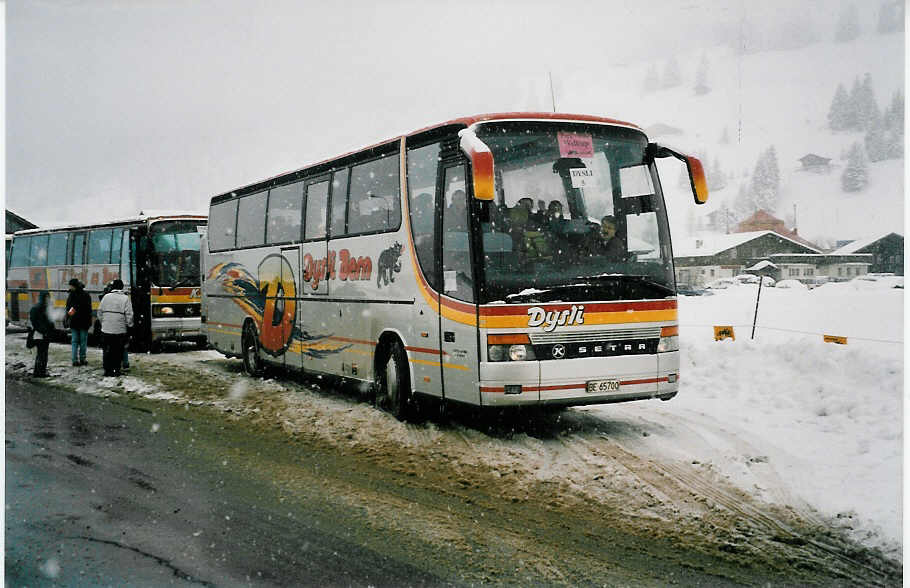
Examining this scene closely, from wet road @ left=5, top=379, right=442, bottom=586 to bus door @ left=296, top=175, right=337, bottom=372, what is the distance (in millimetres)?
2839

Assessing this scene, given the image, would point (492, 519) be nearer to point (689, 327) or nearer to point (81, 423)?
point (81, 423)

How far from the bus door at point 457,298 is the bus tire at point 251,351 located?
Result: 19.7ft

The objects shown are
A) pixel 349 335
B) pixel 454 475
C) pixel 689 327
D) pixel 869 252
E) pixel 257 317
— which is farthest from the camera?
pixel 869 252

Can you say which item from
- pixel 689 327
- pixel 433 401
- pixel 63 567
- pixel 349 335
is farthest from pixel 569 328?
pixel 689 327

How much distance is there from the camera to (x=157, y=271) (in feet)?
57.6

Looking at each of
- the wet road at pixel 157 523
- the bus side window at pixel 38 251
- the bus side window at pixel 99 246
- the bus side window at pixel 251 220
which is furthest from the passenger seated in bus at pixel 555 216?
the bus side window at pixel 38 251

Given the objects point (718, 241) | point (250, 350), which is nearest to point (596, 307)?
point (250, 350)

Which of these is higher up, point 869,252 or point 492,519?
point 869,252

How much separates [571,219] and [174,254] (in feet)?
41.0

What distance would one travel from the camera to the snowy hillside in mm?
9930

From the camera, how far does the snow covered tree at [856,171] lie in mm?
20447

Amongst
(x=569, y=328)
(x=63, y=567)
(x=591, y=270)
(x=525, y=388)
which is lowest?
(x=63, y=567)

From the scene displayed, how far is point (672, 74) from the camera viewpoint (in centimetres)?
1105

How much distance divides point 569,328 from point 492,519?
2.48 metres
